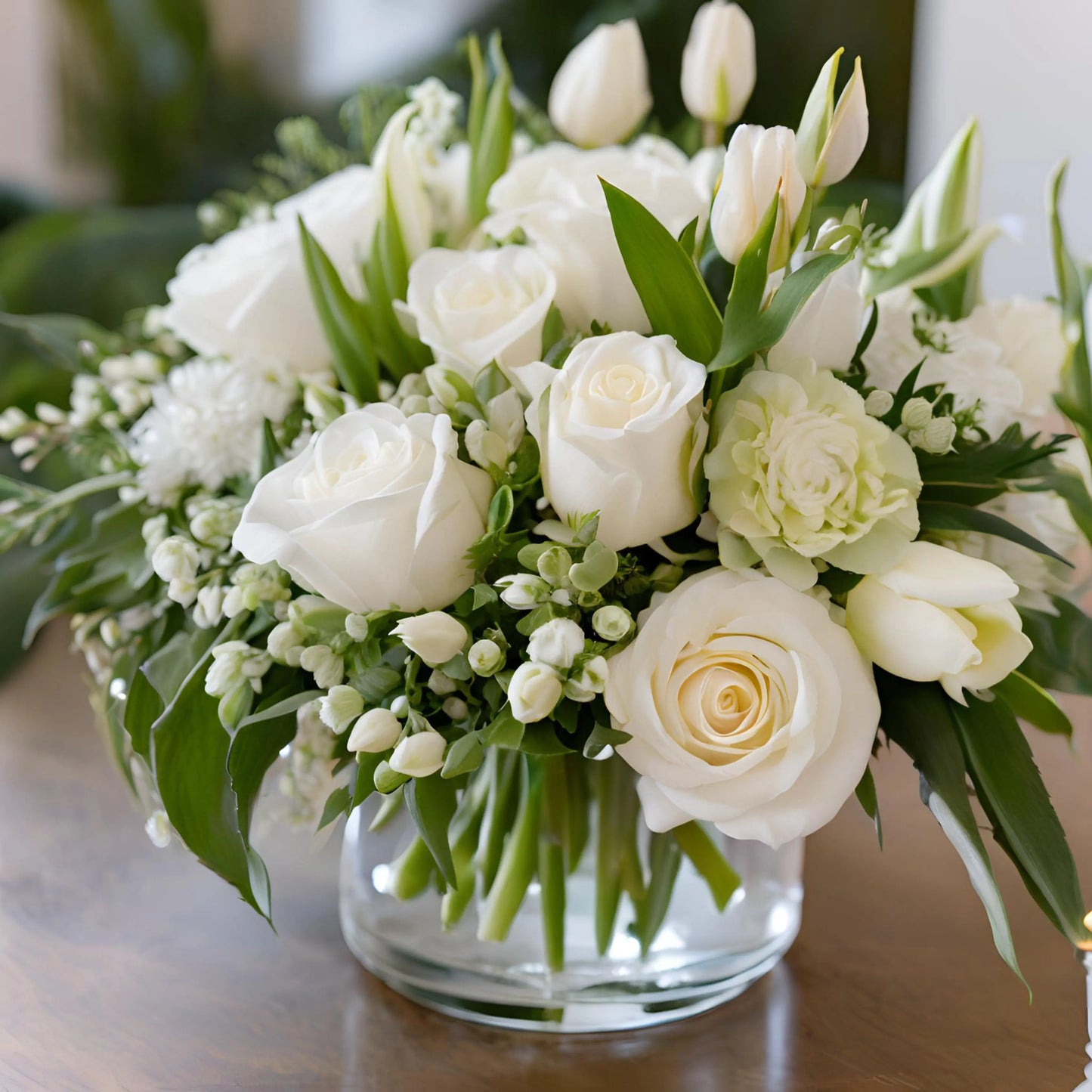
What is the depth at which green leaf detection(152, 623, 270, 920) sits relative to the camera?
0.46 m

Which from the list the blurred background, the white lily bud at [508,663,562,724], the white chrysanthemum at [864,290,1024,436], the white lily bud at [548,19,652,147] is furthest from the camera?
the blurred background

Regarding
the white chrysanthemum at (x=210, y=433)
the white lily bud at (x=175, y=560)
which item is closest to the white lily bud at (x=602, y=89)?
the white chrysanthemum at (x=210, y=433)

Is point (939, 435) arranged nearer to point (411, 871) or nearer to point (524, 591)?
point (524, 591)

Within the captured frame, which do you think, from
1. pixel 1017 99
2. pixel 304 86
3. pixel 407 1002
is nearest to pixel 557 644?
pixel 407 1002

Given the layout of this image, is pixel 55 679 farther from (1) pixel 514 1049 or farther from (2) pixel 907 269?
(2) pixel 907 269

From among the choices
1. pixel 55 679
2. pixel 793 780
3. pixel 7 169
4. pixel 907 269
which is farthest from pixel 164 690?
pixel 7 169

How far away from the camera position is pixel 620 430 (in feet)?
1.30

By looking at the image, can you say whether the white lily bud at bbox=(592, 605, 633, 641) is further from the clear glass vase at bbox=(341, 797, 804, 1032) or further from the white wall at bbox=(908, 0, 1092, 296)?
the white wall at bbox=(908, 0, 1092, 296)

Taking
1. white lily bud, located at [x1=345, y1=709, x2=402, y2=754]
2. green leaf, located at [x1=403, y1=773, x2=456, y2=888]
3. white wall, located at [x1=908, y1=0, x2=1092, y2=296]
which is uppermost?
white lily bud, located at [x1=345, y1=709, x2=402, y2=754]

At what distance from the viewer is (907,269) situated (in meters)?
0.53

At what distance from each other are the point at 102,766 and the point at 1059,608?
613mm

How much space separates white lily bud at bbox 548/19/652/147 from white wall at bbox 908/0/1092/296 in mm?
1179

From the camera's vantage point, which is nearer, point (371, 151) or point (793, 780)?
point (793, 780)

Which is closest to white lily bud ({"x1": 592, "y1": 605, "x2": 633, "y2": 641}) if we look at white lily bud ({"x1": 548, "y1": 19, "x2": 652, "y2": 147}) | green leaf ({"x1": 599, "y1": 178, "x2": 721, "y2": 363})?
green leaf ({"x1": 599, "y1": 178, "x2": 721, "y2": 363})
